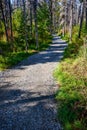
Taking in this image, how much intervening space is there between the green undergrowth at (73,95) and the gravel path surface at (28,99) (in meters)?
0.37

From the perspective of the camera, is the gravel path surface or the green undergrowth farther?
the gravel path surface

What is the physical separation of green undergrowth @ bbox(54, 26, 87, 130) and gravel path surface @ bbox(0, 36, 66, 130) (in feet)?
1.21

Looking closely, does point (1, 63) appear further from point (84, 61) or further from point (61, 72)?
point (84, 61)

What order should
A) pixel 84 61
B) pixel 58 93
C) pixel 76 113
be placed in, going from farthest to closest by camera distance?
pixel 84 61, pixel 58 93, pixel 76 113

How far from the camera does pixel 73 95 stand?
461 inches

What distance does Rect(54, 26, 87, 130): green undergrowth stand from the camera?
9.48 metres

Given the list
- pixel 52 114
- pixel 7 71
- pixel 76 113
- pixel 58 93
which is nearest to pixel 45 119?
pixel 52 114

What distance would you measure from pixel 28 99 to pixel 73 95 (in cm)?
217

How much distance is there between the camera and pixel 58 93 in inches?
500

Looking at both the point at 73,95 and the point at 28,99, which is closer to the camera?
the point at 73,95

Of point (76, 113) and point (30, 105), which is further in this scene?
point (30, 105)

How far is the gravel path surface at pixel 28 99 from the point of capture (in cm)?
971

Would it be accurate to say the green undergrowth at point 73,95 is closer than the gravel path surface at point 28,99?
→ Yes

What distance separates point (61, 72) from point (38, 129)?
7527 millimetres
